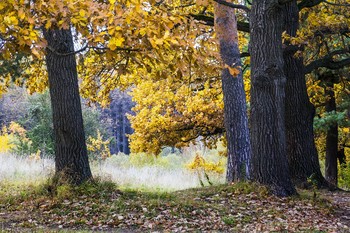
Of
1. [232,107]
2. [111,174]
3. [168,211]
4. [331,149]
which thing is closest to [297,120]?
[232,107]

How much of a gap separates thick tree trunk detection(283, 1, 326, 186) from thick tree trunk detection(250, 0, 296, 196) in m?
2.21

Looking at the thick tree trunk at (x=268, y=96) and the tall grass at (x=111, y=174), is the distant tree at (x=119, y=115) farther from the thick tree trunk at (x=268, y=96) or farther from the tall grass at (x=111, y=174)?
the thick tree trunk at (x=268, y=96)

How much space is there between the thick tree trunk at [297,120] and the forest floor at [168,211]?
5.82ft

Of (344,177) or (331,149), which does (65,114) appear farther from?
(344,177)

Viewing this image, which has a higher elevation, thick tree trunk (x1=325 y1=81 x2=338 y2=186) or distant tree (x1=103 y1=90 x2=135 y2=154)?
distant tree (x1=103 y1=90 x2=135 y2=154)

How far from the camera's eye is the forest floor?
7.18 metres

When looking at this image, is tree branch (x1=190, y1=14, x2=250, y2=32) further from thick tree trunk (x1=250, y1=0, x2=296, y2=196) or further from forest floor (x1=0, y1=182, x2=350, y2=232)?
forest floor (x1=0, y1=182, x2=350, y2=232)

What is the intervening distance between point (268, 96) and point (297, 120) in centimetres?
274

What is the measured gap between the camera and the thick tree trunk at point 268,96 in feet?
29.0

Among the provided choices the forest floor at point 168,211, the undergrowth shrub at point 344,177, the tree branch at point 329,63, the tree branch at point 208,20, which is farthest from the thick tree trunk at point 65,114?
the undergrowth shrub at point 344,177

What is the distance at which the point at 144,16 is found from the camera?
4.66 m

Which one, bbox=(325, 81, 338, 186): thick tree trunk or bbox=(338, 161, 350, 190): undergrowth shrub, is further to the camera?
bbox=(338, 161, 350, 190): undergrowth shrub

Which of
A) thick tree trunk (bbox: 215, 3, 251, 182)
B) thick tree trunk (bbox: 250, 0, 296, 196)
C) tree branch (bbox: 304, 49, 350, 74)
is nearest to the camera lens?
thick tree trunk (bbox: 250, 0, 296, 196)

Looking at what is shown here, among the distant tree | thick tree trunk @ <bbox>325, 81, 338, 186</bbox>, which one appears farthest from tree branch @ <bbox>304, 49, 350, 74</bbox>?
the distant tree
